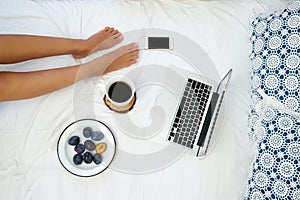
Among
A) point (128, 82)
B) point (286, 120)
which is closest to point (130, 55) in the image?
point (128, 82)

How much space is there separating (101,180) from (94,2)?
0.66 meters

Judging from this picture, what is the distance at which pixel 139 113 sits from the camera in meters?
1.14

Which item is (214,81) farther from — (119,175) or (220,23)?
(119,175)

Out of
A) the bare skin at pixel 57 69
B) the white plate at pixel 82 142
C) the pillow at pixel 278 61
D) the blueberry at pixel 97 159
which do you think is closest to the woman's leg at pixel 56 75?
the bare skin at pixel 57 69

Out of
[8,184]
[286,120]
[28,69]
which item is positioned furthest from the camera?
[28,69]

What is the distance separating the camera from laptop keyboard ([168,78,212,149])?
3.56ft

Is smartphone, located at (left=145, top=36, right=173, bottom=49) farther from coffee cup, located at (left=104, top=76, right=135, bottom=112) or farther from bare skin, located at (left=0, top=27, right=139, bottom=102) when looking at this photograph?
coffee cup, located at (left=104, top=76, right=135, bottom=112)

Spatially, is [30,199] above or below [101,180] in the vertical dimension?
below

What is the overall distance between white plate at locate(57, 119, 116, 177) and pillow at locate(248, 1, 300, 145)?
1.54 feet

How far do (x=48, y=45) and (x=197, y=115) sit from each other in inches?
22.0

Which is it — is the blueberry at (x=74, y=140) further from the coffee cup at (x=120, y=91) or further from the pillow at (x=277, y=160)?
the pillow at (x=277, y=160)

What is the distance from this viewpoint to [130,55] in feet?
3.87

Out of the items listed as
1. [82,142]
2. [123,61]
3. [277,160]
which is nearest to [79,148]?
[82,142]

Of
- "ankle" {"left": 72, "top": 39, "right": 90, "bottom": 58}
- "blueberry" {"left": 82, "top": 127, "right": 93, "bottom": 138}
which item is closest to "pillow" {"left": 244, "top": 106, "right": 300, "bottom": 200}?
"blueberry" {"left": 82, "top": 127, "right": 93, "bottom": 138}
